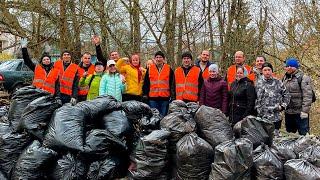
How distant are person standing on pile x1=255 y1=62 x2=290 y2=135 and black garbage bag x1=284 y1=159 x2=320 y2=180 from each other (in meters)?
1.44

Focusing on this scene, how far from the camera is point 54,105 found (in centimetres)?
472

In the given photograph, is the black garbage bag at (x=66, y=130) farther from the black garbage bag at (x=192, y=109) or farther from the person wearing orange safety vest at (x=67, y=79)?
the person wearing orange safety vest at (x=67, y=79)

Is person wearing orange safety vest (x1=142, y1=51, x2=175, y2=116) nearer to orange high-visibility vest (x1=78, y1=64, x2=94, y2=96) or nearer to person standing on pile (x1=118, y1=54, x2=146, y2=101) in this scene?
person standing on pile (x1=118, y1=54, x2=146, y2=101)

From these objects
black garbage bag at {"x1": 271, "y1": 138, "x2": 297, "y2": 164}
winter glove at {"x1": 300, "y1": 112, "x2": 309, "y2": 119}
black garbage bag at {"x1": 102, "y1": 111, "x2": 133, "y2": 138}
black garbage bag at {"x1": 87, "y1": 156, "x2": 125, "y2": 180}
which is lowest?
black garbage bag at {"x1": 87, "y1": 156, "x2": 125, "y2": 180}

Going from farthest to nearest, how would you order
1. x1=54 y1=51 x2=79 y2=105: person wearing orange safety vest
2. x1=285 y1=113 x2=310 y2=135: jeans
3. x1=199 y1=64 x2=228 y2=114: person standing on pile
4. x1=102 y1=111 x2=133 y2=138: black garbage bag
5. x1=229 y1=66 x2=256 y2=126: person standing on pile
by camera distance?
x1=54 y1=51 x2=79 y2=105: person wearing orange safety vest, x1=285 y1=113 x2=310 y2=135: jeans, x1=199 y1=64 x2=228 y2=114: person standing on pile, x1=229 y1=66 x2=256 y2=126: person standing on pile, x1=102 y1=111 x2=133 y2=138: black garbage bag

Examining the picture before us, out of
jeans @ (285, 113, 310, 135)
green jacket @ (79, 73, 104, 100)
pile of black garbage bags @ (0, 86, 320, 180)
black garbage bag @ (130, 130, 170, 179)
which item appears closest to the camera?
pile of black garbage bags @ (0, 86, 320, 180)

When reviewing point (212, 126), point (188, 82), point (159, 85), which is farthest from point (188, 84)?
point (212, 126)

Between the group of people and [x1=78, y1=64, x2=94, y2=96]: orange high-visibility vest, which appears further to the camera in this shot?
[x1=78, y1=64, x2=94, y2=96]: orange high-visibility vest

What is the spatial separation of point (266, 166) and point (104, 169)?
5.15 feet

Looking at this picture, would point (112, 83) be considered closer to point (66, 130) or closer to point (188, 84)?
point (188, 84)

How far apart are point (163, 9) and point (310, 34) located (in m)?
2.96

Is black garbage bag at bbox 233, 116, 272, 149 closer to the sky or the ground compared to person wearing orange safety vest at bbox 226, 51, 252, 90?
closer to the ground

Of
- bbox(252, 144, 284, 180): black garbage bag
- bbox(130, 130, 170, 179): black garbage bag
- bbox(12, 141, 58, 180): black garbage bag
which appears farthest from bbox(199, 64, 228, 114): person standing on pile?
bbox(12, 141, 58, 180): black garbage bag

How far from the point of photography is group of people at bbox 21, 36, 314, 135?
517 cm
